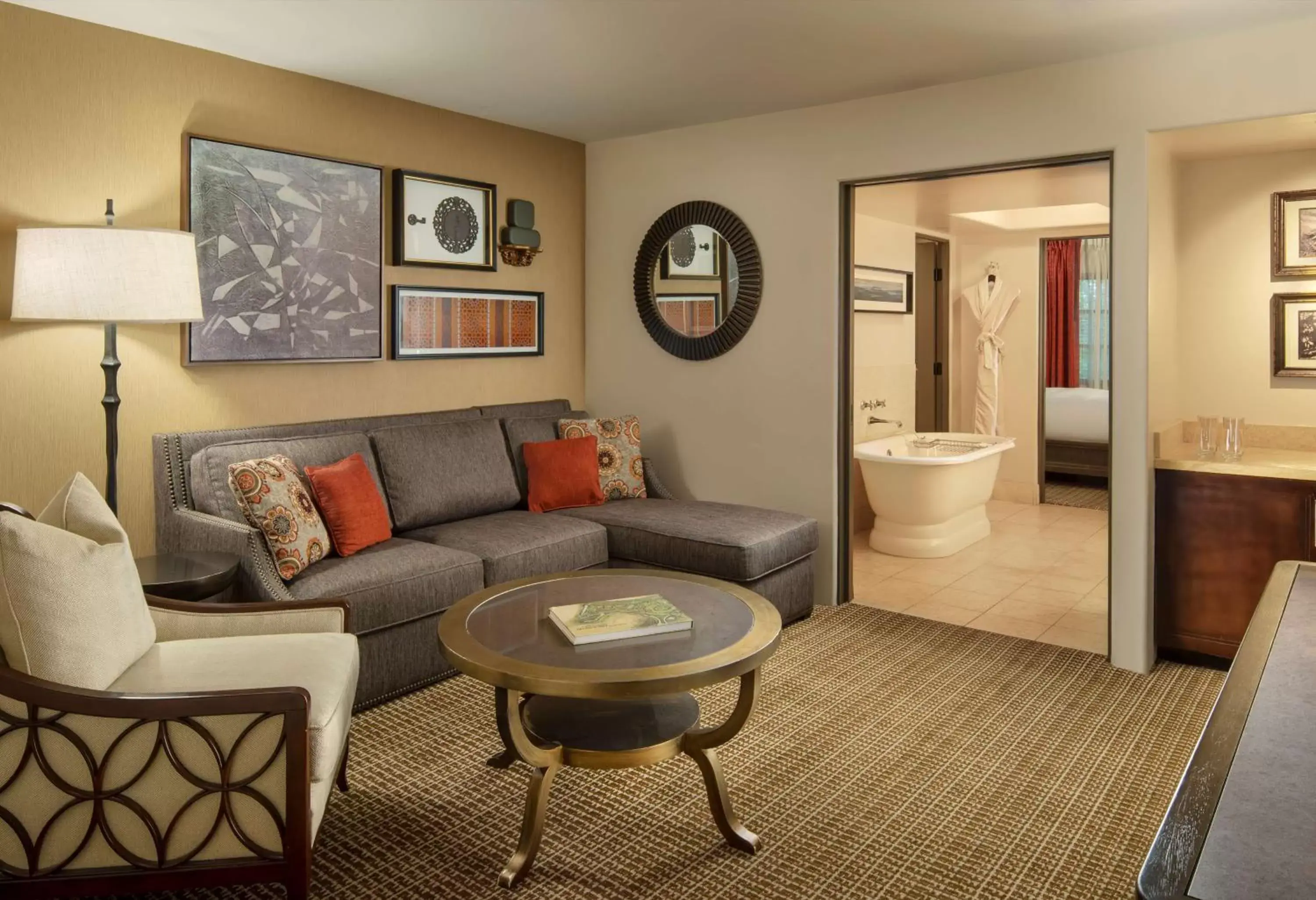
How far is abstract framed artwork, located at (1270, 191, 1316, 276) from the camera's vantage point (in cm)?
409

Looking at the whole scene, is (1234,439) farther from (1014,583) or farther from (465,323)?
(465,323)

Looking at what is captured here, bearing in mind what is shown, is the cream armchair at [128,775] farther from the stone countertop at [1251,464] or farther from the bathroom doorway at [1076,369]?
the bathroom doorway at [1076,369]

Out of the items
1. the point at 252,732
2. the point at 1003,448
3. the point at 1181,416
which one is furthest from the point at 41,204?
the point at 1003,448

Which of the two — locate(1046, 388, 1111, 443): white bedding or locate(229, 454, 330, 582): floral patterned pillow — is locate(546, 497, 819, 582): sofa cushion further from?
locate(1046, 388, 1111, 443): white bedding

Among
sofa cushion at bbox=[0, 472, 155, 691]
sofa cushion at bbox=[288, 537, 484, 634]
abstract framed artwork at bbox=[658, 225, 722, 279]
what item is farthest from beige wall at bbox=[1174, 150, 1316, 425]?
sofa cushion at bbox=[0, 472, 155, 691]

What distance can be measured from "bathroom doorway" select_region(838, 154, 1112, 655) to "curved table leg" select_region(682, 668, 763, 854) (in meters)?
2.24

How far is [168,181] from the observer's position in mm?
3604

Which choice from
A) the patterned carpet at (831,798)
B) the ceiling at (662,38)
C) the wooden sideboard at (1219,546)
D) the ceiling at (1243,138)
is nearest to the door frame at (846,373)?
the ceiling at (662,38)

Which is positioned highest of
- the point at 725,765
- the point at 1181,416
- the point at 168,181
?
the point at 168,181

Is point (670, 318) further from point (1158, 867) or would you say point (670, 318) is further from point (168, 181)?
point (1158, 867)

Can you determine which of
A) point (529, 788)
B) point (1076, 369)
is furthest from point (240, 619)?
point (1076, 369)

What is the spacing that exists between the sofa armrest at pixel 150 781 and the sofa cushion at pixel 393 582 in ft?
4.01

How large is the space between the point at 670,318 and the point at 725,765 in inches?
111

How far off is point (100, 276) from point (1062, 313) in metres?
7.91
